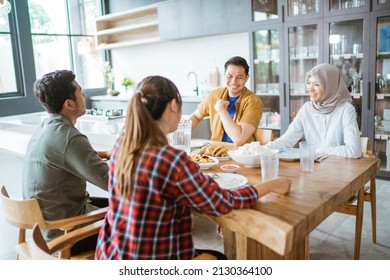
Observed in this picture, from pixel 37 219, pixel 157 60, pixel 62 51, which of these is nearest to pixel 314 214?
pixel 37 219

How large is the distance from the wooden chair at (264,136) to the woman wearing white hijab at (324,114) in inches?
7.7

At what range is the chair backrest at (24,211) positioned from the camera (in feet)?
4.72

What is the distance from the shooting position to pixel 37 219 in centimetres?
147

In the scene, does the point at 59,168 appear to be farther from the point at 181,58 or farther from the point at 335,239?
the point at 181,58

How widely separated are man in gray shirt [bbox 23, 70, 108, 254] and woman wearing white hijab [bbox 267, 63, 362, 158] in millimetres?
1088

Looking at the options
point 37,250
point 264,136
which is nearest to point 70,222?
point 37,250

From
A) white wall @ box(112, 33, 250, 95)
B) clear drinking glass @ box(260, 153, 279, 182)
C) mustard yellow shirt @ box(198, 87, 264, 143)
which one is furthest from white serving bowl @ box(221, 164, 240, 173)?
white wall @ box(112, 33, 250, 95)

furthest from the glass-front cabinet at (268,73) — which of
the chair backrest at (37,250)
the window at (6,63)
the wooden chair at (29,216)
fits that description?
the window at (6,63)

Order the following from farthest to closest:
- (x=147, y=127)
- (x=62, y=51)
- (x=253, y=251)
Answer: (x=62, y=51)
(x=253, y=251)
(x=147, y=127)

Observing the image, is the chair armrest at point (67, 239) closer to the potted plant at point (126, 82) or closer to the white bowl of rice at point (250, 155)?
the white bowl of rice at point (250, 155)

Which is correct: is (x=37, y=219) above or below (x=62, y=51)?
below

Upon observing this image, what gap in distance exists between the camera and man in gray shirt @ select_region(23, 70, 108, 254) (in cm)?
160

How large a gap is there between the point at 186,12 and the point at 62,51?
2911 millimetres

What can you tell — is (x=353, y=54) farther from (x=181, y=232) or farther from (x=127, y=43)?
(x=127, y=43)
